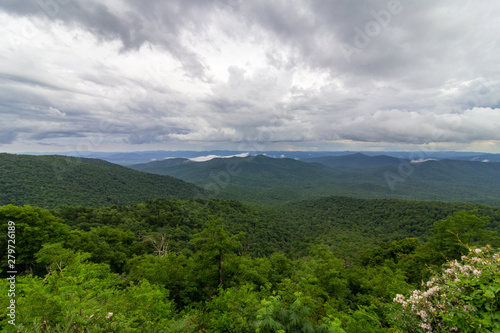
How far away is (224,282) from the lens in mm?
16797

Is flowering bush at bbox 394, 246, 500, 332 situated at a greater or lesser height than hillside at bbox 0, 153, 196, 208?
greater

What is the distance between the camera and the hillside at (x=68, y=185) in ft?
321

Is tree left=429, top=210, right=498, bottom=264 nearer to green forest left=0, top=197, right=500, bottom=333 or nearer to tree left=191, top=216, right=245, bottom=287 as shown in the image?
green forest left=0, top=197, right=500, bottom=333

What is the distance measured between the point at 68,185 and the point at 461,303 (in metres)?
175

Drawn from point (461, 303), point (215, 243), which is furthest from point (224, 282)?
point (461, 303)

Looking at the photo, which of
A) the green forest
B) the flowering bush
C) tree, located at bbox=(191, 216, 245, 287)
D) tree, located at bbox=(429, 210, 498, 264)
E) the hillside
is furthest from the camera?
the hillside

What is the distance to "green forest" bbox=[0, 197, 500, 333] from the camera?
4.50 metres

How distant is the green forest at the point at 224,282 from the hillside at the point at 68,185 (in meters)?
66.4

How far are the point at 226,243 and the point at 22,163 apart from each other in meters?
187

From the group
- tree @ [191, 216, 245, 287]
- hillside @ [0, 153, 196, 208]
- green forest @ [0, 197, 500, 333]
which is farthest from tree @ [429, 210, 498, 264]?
hillside @ [0, 153, 196, 208]

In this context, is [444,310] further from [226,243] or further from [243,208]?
[243,208]

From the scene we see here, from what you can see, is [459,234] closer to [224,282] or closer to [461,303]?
[224,282]

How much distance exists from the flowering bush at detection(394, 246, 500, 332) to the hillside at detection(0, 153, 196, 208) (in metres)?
136

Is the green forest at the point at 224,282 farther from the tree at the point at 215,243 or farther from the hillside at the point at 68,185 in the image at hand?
the hillside at the point at 68,185
